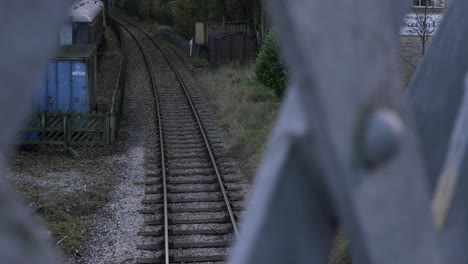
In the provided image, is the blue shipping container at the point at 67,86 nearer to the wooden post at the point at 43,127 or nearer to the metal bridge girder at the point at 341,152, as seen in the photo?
the wooden post at the point at 43,127

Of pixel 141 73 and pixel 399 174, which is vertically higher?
pixel 399 174

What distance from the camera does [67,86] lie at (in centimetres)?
1596

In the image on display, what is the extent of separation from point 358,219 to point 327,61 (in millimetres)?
290

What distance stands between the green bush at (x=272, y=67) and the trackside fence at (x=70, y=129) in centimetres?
680

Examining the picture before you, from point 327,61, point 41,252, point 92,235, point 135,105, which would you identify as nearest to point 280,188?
point 327,61

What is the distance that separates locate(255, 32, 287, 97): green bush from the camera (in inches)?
817

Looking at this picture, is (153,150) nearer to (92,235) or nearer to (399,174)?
(92,235)

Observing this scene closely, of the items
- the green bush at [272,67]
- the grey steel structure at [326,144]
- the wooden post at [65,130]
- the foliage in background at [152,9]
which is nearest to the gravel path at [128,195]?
the wooden post at [65,130]

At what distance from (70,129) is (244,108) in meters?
5.27

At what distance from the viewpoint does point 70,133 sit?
15062 mm

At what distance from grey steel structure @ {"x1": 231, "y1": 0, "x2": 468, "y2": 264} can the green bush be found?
19270 mm

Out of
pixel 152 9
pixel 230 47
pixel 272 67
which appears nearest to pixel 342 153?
pixel 272 67

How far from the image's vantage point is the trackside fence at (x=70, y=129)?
48.8ft

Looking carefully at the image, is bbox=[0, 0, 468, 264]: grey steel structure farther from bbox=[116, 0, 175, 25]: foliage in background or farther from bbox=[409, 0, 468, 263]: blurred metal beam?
bbox=[116, 0, 175, 25]: foliage in background
